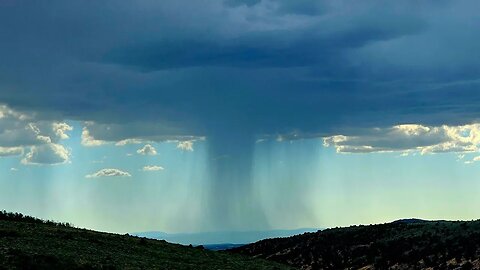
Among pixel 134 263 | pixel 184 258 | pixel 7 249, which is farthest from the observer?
pixel 184 258

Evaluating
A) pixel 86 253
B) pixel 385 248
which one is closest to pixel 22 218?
pixel 86 253

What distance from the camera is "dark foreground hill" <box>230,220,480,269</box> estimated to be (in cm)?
7581

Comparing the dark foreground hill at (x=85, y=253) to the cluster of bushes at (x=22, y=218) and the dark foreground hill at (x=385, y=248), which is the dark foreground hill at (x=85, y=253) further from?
the dark foreground hill at (x=385, y=248)

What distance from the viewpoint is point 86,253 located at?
43.0m

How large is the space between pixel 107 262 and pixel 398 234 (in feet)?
234

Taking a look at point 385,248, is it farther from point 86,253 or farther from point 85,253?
point 85,253

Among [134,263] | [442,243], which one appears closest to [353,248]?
[442,243]

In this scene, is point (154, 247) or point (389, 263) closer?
point (154, 247)

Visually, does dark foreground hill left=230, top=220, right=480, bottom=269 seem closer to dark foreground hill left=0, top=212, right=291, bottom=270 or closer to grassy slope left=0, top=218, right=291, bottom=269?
dark foreground hill left=0, top=212, right=291, bottom=270

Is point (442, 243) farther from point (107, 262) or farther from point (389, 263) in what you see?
point (107, 262)

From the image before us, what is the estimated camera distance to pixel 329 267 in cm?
8444

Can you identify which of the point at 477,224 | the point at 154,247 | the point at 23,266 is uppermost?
the point at 477,224

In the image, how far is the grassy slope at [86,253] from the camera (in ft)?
117

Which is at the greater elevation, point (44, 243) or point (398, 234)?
point (398, 234)
